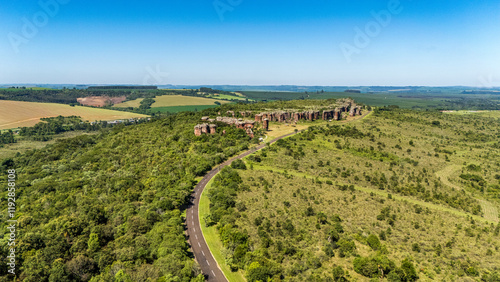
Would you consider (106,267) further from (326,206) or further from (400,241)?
(400,241)

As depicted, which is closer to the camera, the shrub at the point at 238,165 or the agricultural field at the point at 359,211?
the agricultural field at the point at 359,211

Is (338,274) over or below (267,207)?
below

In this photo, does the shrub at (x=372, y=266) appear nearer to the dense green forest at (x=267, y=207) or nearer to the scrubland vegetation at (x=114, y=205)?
the dense green forest at (x=267, y=207)

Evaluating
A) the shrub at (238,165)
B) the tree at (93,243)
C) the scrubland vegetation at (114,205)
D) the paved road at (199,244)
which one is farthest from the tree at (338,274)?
the shrub at (238,165)

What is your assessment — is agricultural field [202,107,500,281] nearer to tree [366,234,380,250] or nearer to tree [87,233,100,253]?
tree [366,234,380,250]

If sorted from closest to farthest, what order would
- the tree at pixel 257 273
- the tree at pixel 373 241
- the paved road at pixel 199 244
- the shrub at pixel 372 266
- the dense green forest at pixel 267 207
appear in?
the tree at pixel 257 273, the shrub at pixel 372 266, the paved road at pixel 199 244, the dense green forest at pixel 267 207, the tree at pixel 373 241

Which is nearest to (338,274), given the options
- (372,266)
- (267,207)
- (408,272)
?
(372,266)

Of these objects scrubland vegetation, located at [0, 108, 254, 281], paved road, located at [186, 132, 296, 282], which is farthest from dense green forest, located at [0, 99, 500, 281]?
paved road, located at [186, 132, 296, 282]

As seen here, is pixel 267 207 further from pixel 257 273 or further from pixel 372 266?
pixel 372 266
